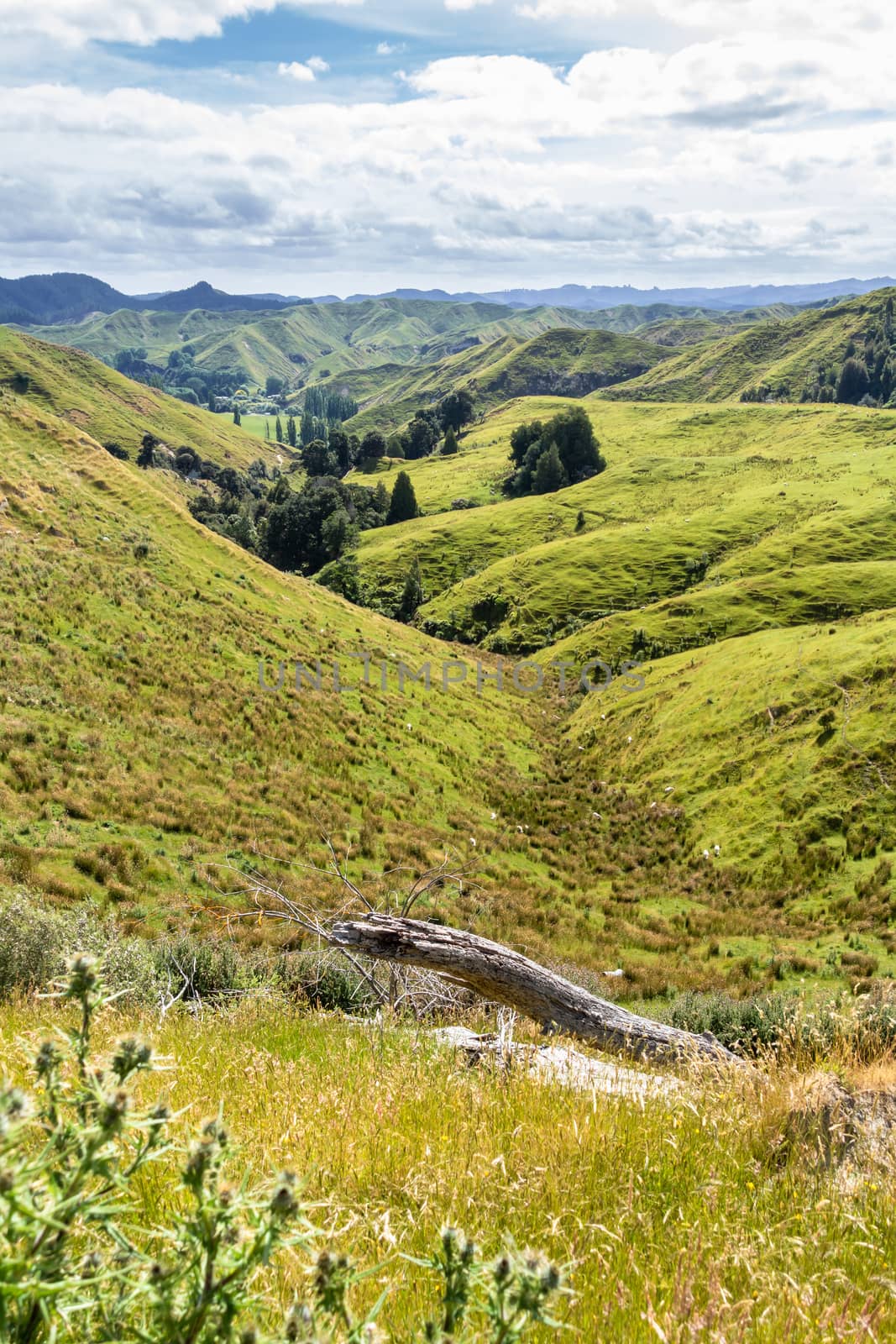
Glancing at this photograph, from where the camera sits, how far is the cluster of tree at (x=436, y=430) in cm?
17388

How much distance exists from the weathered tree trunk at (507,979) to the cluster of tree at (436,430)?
556 feet

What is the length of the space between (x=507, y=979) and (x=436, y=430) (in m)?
187

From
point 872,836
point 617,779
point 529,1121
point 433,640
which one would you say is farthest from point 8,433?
point 529,1121

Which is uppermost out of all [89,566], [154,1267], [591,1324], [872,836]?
[154,1267]

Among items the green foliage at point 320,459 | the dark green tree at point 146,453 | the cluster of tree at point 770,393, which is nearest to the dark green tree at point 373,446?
the green foliage at point 320,459

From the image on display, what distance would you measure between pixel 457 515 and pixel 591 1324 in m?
115

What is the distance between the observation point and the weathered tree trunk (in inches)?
299

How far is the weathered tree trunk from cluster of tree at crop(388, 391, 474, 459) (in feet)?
556

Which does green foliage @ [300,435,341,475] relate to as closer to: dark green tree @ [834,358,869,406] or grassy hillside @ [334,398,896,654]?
grassy hillside @ [334,398,896,654]

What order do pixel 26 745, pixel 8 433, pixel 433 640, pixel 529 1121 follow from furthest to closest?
1. pixel 433 640
2. pixel 8 433
3. pixel 26 745
4. pixel 529 1121

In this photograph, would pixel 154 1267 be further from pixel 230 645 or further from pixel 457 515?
pixel 457 515

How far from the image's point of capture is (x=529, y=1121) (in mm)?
4113

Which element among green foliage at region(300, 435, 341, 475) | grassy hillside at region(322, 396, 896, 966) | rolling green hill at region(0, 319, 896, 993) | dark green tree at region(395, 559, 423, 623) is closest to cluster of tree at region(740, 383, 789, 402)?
grassy hillside at region(322, 396, 896, 966)

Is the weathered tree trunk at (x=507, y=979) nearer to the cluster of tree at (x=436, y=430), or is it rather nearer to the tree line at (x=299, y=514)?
the tree line at (x=299, y=514)
